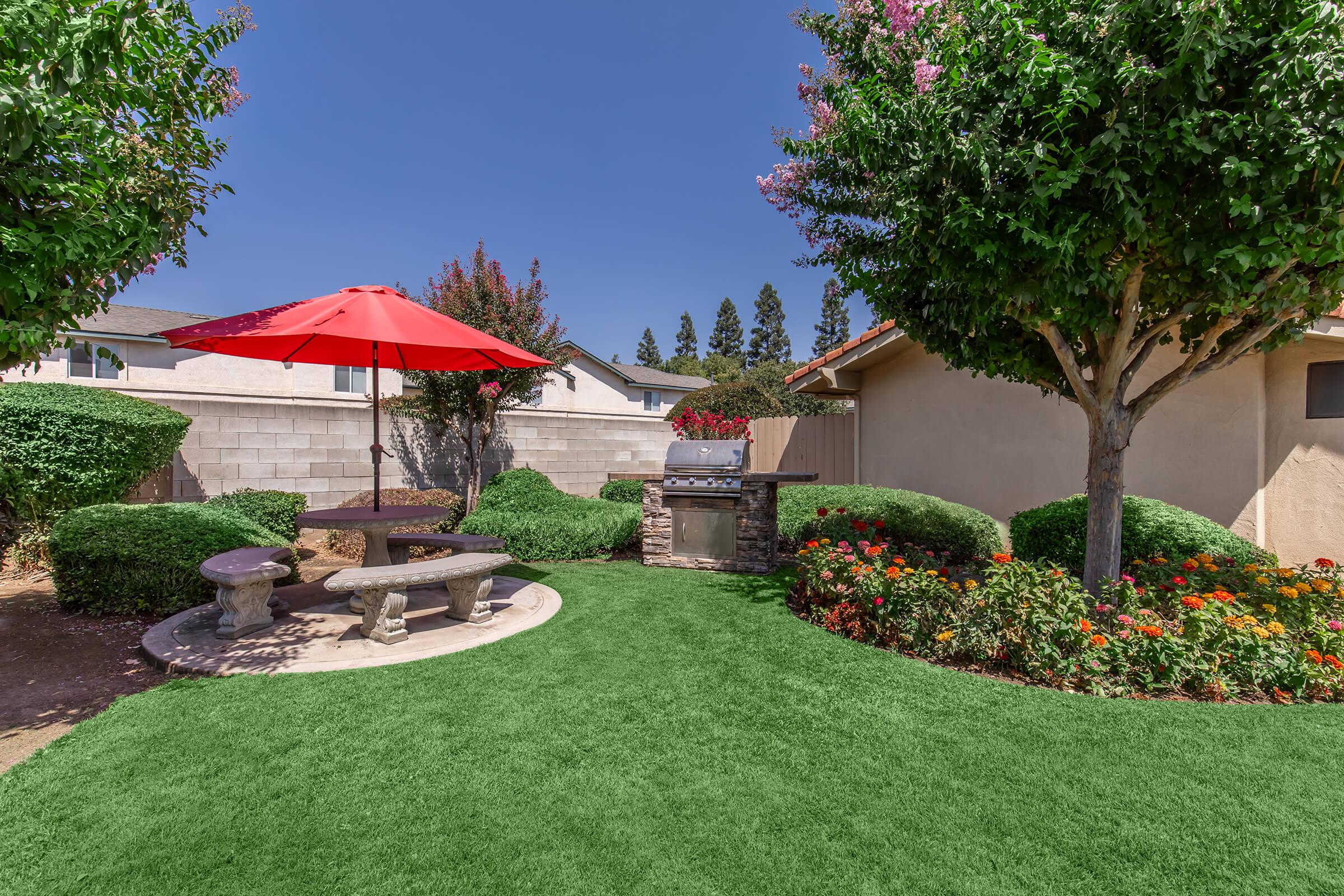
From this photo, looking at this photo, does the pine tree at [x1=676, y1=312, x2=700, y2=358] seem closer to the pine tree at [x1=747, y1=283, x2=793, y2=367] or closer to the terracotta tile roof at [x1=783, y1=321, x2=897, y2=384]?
the pine tree at [x1=747, y1=283, x2=793, y2=367]

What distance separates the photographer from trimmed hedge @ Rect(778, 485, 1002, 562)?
7.51m

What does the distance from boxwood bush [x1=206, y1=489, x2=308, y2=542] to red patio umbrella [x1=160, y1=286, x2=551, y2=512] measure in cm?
359

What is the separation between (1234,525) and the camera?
7023 millimetres

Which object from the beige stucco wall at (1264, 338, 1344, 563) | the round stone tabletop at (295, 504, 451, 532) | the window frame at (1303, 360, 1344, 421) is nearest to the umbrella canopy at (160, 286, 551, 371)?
the round stone tabletop at (295, 504, 451, 532)

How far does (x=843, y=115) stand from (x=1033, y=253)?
72.0 inches

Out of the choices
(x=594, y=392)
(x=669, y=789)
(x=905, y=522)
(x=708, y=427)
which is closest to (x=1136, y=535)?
(x=905, y=522)

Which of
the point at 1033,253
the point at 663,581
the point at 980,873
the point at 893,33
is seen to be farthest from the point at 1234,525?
the point at 893,33

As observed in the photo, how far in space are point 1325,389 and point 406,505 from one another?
458 inches

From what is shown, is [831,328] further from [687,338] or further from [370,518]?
[370,518]

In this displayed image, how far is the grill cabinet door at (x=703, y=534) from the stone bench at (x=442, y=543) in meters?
2.36

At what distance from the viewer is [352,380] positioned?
20781 mm

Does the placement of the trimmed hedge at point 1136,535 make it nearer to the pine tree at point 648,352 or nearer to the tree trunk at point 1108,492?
the tree trunk at point 1108,492

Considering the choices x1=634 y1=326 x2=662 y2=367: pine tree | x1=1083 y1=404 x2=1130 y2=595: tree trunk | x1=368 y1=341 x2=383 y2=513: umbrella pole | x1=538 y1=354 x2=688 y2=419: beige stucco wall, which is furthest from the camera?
x1=634 y1=326 x2=662 y2=367: pine tree

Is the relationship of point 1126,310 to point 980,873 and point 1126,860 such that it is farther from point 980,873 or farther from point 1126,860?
point 980,873
